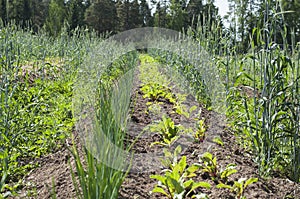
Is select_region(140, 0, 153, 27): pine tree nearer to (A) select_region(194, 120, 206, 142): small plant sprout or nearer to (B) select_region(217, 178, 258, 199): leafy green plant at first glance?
(A) select_region(194, 120, 206, 142): small plant sprout

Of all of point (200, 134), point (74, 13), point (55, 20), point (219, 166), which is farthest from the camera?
point (74, 13)

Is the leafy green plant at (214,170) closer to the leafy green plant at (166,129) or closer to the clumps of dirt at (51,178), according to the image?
the leafy green plant at (166,129)

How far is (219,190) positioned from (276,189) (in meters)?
0.42

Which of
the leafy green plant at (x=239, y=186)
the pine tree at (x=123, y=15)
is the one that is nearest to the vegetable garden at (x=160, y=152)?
the leafy green plant at (x=239, y=186)

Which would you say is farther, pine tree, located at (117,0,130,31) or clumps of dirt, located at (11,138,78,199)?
pine tree, located at (117,0,130,31)

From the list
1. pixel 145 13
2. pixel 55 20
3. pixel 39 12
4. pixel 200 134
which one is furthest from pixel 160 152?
pixel 39 12

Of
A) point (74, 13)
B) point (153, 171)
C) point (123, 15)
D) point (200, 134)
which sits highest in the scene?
point (123, 15)

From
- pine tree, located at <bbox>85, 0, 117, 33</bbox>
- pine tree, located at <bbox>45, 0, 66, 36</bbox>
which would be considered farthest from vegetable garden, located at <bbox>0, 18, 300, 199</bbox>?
pine tree, located at <bbox>85, 0, 117, 33</bbox>

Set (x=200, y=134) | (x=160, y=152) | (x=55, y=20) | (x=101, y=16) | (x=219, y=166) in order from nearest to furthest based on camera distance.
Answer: (x=219, y=166)
(x=160, y=152)
(x=200, y=134)
(x=55, y=20)
(x=101, y=16)

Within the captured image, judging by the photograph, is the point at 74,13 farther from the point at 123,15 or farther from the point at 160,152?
the point at 160,152

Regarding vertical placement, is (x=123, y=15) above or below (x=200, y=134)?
above

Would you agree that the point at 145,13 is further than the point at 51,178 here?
Yes

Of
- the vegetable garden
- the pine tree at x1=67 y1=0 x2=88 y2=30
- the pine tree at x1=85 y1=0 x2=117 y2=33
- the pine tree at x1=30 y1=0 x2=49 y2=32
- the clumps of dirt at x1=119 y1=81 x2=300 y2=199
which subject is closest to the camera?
the vegetable garden

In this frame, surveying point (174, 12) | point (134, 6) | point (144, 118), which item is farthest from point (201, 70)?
point (134, 6)
